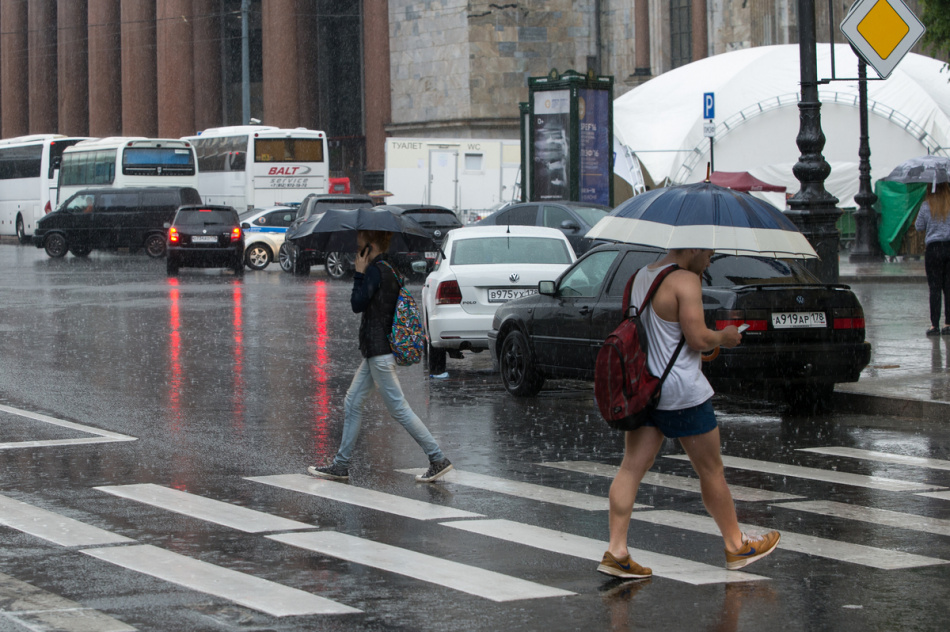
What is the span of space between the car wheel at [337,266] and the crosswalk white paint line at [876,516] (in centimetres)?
2423

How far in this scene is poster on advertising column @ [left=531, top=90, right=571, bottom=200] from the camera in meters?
27.3

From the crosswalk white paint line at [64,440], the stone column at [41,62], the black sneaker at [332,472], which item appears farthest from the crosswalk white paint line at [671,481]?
the stone column at [41,62]

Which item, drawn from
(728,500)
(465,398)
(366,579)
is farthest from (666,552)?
(465,398)

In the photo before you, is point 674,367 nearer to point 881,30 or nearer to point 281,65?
point 881,30

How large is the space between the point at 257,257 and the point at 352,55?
127ft

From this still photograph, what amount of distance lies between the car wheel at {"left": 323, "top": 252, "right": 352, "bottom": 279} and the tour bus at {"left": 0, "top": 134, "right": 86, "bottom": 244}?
22349 millimetres

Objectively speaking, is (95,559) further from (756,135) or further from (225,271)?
(756,135)

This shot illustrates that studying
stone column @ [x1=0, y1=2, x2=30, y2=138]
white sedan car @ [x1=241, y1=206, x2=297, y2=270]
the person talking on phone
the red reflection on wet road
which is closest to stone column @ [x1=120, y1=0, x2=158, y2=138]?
stone column @ [x1=0, y1=2, x2=30, y2=138]

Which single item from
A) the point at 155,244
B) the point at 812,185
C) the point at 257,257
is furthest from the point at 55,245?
the point at 812,185

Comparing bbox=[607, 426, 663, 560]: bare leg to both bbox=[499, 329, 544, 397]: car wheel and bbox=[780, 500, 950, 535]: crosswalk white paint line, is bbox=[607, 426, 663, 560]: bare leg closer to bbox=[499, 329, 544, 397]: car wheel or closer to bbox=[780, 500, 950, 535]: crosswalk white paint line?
bbox=[780, 500, 950, 535]: crosswalk white paint line

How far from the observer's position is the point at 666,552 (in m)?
6.54

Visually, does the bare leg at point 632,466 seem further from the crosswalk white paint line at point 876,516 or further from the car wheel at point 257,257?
the car wheel at point 257,257

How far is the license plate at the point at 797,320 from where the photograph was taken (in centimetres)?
1080

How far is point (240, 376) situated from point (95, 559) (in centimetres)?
786
